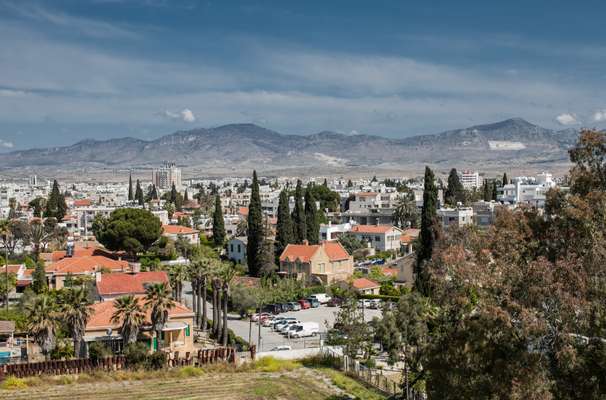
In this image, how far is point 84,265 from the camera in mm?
61500

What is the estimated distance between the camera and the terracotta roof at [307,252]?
65.6m

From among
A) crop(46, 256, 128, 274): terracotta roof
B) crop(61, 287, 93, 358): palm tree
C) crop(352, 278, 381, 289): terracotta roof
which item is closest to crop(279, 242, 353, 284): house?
crop(352, 278, 381, 289): terracotta roof

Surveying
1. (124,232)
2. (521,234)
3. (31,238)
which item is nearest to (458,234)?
(521,234)

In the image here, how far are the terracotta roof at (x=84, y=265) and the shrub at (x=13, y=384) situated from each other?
28282 millimetres

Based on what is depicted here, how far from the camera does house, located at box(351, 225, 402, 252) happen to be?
87938 millimetres

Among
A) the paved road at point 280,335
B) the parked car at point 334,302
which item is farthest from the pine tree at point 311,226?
the paved road at point 280,335

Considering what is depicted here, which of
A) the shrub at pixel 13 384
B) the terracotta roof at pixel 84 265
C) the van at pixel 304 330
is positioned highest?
the terracotta roof at pixel 84 265

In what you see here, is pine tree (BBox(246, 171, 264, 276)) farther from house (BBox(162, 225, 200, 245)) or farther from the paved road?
house (BBox(162, 225, 200, 245))

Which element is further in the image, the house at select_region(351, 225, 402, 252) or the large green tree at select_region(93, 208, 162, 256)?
the house at select_region(351, 225, 402, 252)

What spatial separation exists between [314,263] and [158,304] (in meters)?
31.0

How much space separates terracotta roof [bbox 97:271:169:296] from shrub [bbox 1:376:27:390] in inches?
587

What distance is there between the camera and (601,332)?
18.6m

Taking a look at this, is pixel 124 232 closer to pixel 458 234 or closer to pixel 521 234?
pixel 458 234

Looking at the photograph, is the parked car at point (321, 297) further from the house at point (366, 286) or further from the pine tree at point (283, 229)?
the pine tree at point (283, 229)
